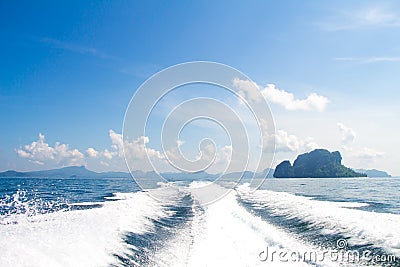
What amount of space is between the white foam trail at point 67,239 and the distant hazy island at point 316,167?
5539 inches

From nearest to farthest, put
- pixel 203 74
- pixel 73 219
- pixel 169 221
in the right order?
pixel 73 219, pixel 169 221, pixel 203 74

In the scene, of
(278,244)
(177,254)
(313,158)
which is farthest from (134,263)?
(313,158)

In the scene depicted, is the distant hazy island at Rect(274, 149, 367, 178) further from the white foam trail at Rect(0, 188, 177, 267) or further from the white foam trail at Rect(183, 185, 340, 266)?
the white foam trail at Rect(0, 188, 177, 267)

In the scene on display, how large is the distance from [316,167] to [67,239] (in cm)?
14900

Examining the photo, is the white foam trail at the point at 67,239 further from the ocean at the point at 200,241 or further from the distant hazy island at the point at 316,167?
the distant hazy island at the point at 316,167

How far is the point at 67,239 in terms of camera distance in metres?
11.2

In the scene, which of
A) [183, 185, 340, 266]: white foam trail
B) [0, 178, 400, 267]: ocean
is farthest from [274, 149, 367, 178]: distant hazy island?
[0, 178, 400, 267]: ocean

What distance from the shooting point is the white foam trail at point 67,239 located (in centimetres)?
919

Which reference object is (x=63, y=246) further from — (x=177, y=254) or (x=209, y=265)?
(x=209, y=265)

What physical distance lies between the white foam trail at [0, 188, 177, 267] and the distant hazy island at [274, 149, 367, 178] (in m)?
141

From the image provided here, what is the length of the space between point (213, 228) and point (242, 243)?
330cm

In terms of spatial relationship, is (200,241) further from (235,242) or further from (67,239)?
(67,239)

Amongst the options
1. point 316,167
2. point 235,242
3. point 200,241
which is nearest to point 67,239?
point 200,241

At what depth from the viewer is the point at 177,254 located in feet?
36.6
